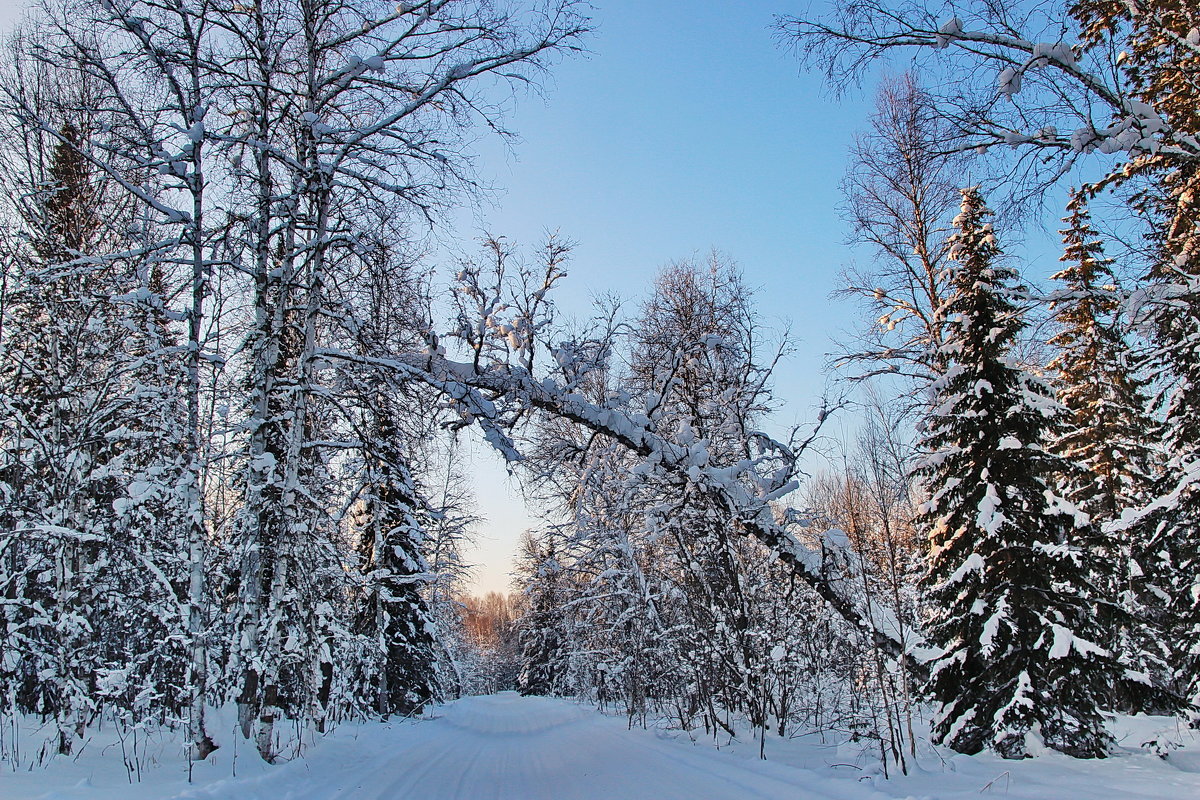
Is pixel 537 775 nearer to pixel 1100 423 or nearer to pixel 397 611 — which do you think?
pixel 397 611

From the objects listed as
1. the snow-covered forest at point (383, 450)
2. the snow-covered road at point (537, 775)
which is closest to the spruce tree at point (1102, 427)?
the snow-covered forest at point (383, 450)

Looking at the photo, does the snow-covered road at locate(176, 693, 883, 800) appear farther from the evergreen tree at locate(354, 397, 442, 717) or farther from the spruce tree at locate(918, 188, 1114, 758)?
the evergreen tree at locate(354, 397, 442, 717)

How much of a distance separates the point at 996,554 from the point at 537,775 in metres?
6.78

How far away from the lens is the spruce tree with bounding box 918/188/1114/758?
741cm

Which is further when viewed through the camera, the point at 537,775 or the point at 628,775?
the point at 537,775

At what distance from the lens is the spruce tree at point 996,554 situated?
741 cm

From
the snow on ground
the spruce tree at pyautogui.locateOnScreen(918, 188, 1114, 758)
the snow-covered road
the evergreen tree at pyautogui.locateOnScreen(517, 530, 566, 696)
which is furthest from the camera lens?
the evergreen tree at pyautogui.locateOnScreen(517, 530, 566, 696)

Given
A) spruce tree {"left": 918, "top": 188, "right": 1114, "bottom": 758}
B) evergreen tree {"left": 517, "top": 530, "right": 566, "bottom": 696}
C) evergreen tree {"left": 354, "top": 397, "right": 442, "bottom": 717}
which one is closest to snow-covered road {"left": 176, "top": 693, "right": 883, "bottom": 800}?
spruce tree {"left": 918, "top": 188, "right": 1114, "bottom": 758}

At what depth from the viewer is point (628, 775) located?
7332 mm

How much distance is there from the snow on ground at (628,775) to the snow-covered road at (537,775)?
0.9 inches

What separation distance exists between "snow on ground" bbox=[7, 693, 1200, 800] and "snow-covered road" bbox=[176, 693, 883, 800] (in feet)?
0.07

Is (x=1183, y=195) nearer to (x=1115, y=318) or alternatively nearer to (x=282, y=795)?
(x=1115, y=318)

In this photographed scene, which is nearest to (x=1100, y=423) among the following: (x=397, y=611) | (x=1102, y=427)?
(x=1102, y=427)

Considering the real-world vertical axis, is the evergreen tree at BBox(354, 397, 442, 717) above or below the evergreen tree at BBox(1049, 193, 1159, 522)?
below
